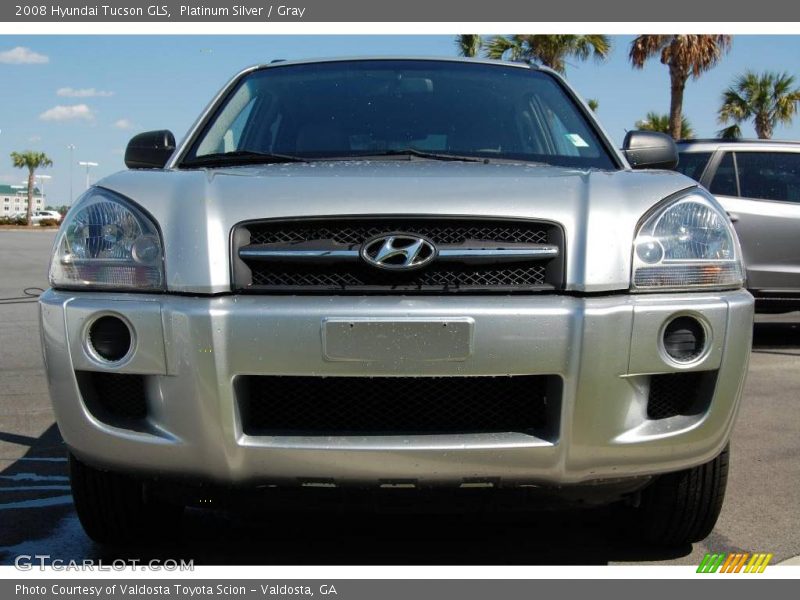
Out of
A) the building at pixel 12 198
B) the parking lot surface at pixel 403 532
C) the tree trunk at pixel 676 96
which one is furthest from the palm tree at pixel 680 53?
the building at pixel 12 198

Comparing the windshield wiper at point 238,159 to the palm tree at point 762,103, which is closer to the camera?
the windshield wiper at point 238,159

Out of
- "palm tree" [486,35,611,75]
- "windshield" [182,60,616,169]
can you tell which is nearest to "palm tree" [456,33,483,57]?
"palm tree" [486,35,611,75]

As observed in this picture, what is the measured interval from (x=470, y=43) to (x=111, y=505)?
24.4m

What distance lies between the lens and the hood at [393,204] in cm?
261

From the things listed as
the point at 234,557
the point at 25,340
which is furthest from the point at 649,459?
the point at 25,340

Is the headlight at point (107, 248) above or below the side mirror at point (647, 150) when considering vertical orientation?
below

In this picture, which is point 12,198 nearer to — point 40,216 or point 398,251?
point 40,216

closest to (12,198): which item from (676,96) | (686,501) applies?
(676,96)

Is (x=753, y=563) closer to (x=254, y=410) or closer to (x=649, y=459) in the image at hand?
(x=649, y=459)

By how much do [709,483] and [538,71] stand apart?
1.99 metres

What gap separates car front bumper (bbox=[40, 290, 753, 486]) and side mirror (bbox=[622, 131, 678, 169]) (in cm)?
115

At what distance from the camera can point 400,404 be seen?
8.57 ft

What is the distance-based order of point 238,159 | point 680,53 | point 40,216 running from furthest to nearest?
point 40,216 → point 680,53 → point 238,159

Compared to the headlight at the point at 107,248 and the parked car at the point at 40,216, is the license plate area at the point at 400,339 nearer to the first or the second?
the headlight at the point at 107,248
